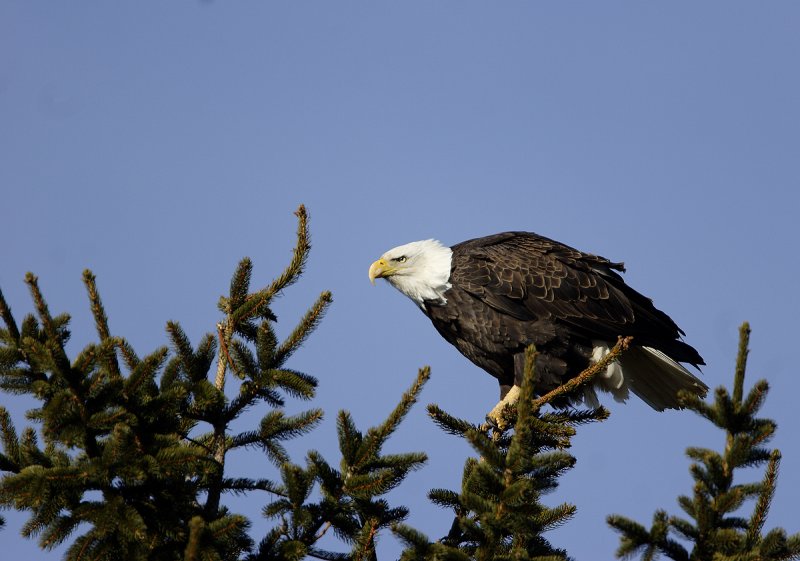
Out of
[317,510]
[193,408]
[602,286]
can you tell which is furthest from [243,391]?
[602,286]

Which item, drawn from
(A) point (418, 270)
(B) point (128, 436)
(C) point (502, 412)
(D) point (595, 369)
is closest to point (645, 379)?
(C) point (502, 412)

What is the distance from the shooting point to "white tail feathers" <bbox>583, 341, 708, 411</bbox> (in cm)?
653

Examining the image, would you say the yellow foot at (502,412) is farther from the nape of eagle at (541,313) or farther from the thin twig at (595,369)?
the thin twig at (595,369)

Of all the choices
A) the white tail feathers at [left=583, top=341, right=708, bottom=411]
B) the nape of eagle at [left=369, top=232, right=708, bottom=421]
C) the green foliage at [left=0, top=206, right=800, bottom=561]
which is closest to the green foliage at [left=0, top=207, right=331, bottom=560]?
the green foliage at [left=0, top=206, right=800, bottom=561]

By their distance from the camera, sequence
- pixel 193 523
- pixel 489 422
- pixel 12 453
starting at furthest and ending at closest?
pixel 489 422
pixel 12 453
pixel 193 523

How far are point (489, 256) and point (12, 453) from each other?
3678mm

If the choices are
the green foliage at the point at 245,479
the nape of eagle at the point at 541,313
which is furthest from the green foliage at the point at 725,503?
the nape of eagle at the point at 541,313

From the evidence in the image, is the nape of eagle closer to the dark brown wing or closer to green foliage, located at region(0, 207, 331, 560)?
the dark brown wing

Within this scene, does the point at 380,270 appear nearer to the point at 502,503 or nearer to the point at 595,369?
the point at 595,369

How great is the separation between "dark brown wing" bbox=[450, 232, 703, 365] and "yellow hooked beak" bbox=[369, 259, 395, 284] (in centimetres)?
54

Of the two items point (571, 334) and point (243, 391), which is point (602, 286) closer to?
point (571, 334)

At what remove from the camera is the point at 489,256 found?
653cm

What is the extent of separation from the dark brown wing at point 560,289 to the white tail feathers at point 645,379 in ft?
0.35

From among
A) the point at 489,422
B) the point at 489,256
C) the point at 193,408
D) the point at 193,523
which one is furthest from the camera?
the point at 489,256
